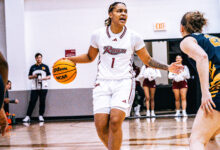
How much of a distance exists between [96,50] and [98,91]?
1.96ft

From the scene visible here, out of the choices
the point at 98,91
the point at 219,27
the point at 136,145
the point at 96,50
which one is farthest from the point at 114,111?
→ the point at 219,27

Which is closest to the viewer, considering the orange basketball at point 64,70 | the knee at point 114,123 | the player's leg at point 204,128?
the player's leg at point 204,128

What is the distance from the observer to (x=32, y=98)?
406 inches

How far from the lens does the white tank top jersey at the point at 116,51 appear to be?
3.66 metres

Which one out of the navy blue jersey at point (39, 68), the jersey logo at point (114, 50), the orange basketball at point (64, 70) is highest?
the jersey logo at point (114, 50)

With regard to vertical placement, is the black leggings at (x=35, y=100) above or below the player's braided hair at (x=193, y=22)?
below

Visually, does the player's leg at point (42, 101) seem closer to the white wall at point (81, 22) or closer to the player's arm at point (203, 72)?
the white wall at point (81, 22)

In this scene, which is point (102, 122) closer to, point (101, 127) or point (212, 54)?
point (101, 127)

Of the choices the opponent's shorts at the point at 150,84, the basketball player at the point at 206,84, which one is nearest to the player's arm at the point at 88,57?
the basketball player at the point at 206,84

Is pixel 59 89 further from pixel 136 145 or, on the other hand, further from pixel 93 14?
pixel 136 145

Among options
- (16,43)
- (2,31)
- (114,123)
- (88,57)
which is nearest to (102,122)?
(114,123)

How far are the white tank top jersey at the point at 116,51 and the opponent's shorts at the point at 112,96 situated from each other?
Result: 72 millimetres

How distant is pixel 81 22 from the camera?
1074 centimetres

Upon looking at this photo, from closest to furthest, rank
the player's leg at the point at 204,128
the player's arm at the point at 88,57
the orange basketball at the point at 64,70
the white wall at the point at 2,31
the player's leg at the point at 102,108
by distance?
the player's leg at the point at 204,128 < the player's leg at the point at 102,108 < the player's arm at the point at 88,57 < the orange basketball at the point at 64,70 < the white wall at the point at 2,31
